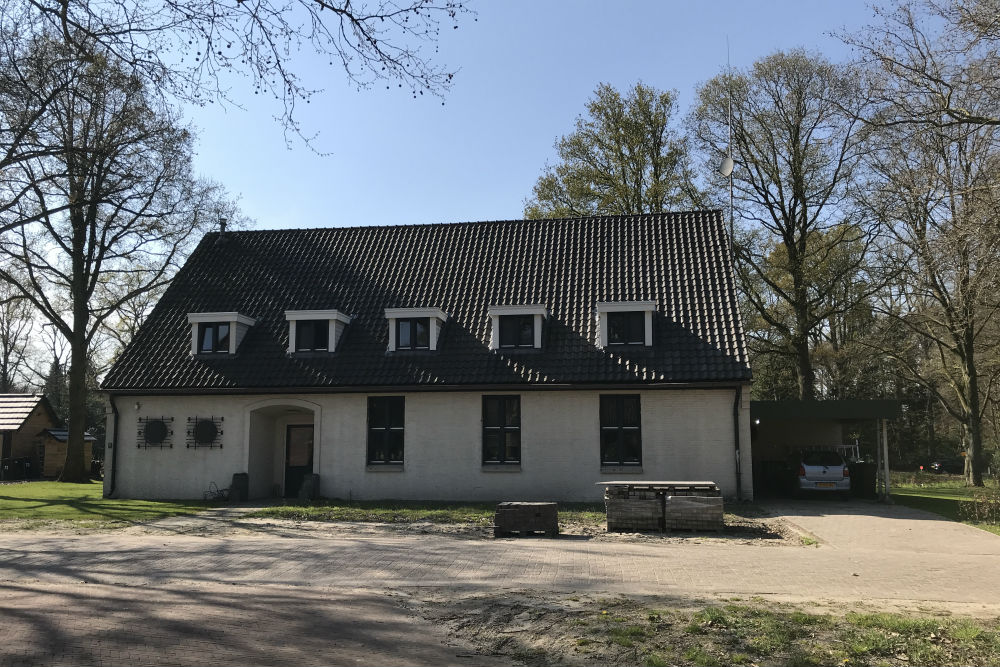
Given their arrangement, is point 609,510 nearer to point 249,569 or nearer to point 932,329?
point 249,569

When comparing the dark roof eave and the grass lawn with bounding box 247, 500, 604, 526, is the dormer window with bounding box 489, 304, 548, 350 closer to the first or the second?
the dark roof eave

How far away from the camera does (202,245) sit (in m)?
26.9

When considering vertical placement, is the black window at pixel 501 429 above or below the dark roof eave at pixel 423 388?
below

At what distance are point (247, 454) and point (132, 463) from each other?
3616 millimetres

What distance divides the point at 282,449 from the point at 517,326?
818cm

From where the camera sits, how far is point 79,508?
1994 cm

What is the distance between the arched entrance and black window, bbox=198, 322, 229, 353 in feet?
8.19

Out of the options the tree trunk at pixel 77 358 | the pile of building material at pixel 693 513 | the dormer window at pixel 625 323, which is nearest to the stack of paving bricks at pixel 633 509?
the pile of building material at pixel 693 513

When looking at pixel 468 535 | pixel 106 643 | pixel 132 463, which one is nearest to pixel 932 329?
pixel 468 535

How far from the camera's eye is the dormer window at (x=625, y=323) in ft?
67.5

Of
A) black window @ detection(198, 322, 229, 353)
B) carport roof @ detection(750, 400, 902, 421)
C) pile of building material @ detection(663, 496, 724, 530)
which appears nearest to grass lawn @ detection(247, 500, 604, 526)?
pile of building material @ detection(663, 496, 724, 530)

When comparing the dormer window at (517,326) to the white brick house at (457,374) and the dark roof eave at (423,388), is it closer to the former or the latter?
the white brick house at (457,374)

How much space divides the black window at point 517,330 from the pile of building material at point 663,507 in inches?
272

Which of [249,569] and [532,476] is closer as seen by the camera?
[249,569]
